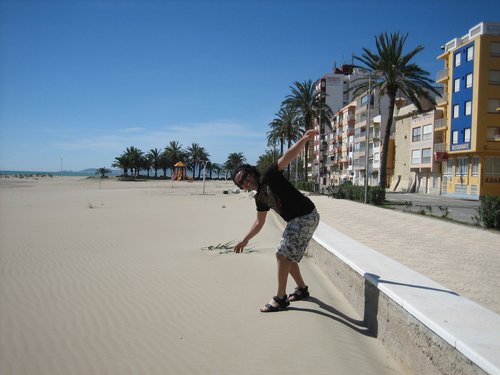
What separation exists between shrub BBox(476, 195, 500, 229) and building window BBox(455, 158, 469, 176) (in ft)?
101

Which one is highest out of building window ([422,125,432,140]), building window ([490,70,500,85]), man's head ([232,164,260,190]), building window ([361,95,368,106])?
building window ([361,95,368,106])

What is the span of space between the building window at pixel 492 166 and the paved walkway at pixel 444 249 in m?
28.8

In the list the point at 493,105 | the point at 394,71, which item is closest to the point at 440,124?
the point at 493,105

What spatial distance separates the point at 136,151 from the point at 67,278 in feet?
319

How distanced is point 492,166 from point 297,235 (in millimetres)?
39524

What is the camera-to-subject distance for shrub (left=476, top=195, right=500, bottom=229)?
11.0 metres

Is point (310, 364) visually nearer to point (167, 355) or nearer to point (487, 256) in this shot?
point (167, 355)

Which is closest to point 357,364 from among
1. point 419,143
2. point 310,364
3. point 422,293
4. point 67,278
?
point 310,364

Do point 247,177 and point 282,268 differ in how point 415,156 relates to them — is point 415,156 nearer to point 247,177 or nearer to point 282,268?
point 282,268

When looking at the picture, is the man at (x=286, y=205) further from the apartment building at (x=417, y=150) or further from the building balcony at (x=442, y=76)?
the building balcony at (x=442, y=76)

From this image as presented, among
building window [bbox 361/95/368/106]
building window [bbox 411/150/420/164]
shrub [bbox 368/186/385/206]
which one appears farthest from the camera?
building window [bbox 361/95/368/106]

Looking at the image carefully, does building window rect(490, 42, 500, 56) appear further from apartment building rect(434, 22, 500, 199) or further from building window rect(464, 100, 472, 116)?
building window rect(464, 100, 472, 116)

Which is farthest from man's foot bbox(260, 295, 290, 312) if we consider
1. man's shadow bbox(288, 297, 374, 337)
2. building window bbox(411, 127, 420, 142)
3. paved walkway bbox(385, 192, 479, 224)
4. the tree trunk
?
building window bbox(411, 127, 420, 142)

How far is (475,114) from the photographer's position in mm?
37375
